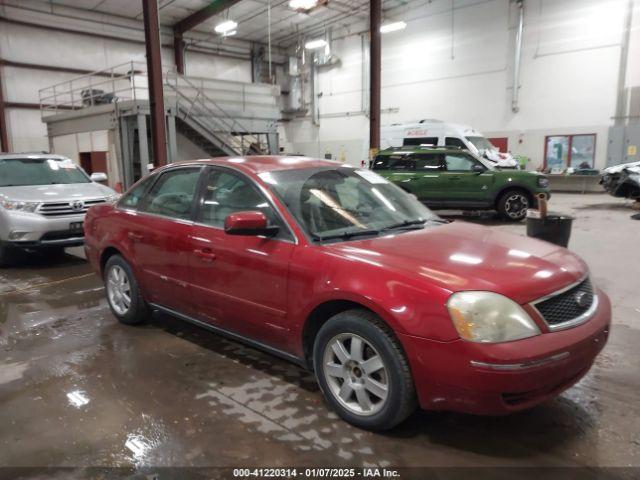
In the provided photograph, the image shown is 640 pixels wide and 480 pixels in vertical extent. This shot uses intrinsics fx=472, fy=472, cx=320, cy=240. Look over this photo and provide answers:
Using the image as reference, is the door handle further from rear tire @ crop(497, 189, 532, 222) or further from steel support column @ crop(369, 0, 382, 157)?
steel support column @ crop(369, 0, 382, 157)

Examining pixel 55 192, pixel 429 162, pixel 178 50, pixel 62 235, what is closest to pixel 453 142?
pixel 429 162

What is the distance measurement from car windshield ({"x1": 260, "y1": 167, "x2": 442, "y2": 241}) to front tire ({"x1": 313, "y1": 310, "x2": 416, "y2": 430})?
587mm

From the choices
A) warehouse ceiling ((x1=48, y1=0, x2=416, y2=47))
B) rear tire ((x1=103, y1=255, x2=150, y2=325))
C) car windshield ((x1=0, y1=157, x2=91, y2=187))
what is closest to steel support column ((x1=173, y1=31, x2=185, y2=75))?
warehouse ceiling ((x1=48, y1=0, x2=416, y2=47))

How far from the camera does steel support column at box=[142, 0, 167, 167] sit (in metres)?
9.58

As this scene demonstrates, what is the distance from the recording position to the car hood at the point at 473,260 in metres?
2.28

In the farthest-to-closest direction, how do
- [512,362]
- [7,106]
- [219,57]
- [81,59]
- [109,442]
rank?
[219,57]
[81,59]
[7,106]
[109,442]
[512,362]

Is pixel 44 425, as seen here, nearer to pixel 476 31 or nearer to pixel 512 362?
pixel 512 362

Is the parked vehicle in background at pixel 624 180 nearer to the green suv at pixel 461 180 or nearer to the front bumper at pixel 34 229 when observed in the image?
the green suv at pixel 461 180

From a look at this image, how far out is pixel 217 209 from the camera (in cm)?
335

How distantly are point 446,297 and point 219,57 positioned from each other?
23910 millimetres

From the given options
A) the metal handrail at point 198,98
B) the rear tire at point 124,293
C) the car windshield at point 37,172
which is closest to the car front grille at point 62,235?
the car windshield at point 37,172

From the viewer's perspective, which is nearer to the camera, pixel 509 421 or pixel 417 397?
pixel 417 397

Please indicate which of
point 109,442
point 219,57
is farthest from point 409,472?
point 219,57

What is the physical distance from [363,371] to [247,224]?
1075mm
